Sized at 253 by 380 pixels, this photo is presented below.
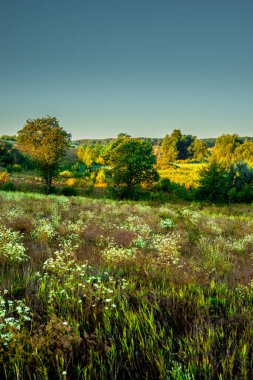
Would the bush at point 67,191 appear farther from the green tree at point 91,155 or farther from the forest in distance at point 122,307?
the green tree at point 91,155

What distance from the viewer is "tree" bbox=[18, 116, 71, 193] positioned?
3734cm

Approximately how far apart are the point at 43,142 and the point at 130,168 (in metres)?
14.0

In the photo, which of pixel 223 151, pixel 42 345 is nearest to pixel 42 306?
pixel 42 345

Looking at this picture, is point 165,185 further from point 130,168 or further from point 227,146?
point 227,146

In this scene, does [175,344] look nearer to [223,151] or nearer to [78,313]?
[78,313]

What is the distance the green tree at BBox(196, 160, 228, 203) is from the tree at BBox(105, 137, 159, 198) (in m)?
8.58

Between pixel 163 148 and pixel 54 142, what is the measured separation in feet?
257

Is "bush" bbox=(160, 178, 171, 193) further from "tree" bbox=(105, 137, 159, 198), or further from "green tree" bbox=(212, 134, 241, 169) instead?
"green tree" bbox=(212, 134, 241, 169)

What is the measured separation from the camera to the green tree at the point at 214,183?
40.4m

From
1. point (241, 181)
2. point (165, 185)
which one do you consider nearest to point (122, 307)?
point (241, 181)

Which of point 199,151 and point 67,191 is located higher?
point 199,151

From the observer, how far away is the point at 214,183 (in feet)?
133

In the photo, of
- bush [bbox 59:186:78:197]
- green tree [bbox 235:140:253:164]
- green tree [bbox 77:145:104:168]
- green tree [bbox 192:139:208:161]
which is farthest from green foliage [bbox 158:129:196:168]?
bush [bbox 59:186:78:197]

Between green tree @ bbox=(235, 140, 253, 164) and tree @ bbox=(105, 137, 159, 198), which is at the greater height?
green tree @ bbox=(235, 140, 253, 164)
